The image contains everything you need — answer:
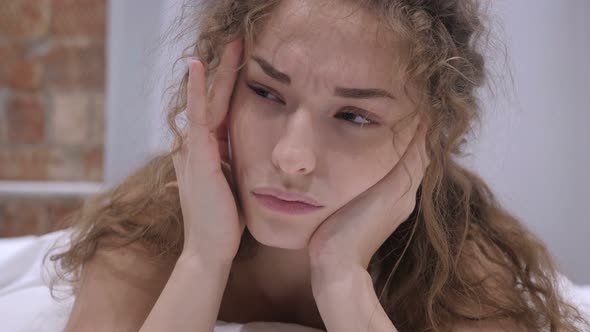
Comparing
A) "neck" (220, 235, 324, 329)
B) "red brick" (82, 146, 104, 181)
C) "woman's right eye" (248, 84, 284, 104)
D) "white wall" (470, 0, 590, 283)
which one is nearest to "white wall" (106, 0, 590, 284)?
"white wall" (470, 0, 590, 283)

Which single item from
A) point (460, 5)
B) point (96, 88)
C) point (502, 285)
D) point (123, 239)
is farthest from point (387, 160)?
point (96, 88)

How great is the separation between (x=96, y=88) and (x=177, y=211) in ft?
5.20

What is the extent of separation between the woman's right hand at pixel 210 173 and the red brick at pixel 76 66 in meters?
1.75

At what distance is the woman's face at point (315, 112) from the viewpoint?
895 mm

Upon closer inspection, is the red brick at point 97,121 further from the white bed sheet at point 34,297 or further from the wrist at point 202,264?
the wrist at point 202,264

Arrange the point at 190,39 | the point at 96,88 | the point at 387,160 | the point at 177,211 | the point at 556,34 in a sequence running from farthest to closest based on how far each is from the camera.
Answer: the point at 96,88 → the point at 556,34 → the point at 177,211 → the point at 190,39 → the point at 387,160

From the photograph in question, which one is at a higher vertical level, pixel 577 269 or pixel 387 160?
pixel 387 160

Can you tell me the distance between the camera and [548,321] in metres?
1.13

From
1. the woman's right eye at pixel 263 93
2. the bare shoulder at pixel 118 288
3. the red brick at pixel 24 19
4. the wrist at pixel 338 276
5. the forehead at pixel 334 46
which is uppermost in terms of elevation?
the forehead at pixel 334 46

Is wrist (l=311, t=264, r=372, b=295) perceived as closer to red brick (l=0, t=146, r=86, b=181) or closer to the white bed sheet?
the white bed sheet

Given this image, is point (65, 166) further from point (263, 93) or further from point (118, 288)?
point (263, 93)

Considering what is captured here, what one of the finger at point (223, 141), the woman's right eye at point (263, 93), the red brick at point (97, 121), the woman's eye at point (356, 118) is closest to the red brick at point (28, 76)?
A: the red brick at point (97, 121)

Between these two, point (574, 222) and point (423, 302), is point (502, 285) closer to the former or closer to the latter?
point (423, 302)

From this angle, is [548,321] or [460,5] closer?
[460,5]
